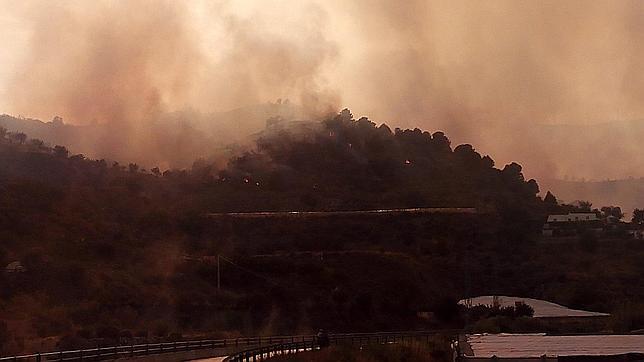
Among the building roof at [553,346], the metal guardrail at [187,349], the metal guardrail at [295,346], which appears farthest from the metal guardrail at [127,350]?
the building roof at [553,346]

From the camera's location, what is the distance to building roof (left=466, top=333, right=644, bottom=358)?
4541 cm

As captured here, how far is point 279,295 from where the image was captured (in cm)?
9644

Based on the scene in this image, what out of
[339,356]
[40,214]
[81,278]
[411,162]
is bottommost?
[339,356]

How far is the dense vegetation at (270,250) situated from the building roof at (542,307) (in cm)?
263

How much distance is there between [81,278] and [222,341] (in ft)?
92.9

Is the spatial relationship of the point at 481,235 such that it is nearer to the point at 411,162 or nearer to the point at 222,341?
the point at 411,162

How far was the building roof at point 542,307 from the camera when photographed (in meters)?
85.2

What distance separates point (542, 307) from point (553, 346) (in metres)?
43.1

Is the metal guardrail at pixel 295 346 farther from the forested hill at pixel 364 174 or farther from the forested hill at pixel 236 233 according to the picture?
the forested hill at pixel 364 174

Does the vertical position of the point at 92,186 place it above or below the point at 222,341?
above

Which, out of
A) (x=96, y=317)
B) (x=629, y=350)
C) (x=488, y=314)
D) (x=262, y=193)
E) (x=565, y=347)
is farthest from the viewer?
(x=262, y=193)

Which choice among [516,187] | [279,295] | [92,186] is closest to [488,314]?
[279,295]

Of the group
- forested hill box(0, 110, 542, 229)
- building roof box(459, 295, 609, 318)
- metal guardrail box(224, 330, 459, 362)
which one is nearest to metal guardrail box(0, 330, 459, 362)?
metal guardrail box(224, 330, 459, 362)

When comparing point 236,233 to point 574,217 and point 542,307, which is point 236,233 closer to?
point 542,307
